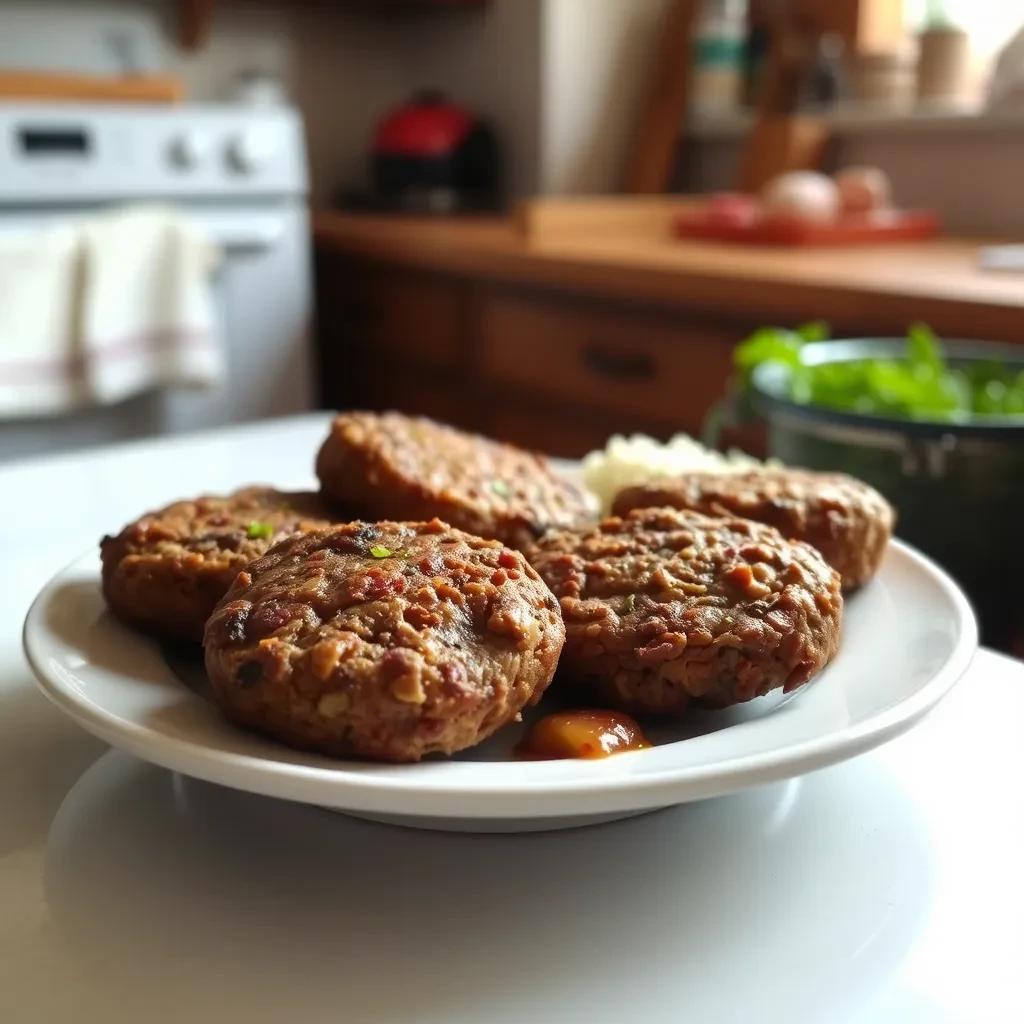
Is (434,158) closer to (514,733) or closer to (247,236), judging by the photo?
(247,236)

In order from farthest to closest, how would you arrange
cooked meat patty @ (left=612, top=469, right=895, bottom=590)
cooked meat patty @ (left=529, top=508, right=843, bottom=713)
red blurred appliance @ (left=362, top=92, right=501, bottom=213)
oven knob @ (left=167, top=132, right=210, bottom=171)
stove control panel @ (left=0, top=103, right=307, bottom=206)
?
red blurred appliance @ (left=362, top=92, right=501, bottom=213)
oven knob @ (left=167, top=132, right=210, bottom=171)
stove control panel @ (left=0, top=103, right=307, bottom=206)
cooked meat patty @ (left=612, top=469, right=895, bottom=590)
cooked meat patty @ (left=529, top=508, right=843, bottom=713)

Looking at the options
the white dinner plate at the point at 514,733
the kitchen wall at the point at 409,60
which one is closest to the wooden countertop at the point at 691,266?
the kitchen wall at the point at 409,60

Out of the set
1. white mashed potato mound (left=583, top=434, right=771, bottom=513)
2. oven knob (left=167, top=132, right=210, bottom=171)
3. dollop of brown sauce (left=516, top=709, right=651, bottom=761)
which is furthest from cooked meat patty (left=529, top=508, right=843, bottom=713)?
oven knob (left=167, top=132, right=210, bottom=171)

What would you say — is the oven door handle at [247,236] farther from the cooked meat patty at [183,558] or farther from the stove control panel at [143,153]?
the cooked meat patty at [183,558]

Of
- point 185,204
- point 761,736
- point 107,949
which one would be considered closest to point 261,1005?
point 107,949

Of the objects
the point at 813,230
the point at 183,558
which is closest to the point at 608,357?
the point at 813,230

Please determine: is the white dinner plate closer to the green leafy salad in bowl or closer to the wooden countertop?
the green leafy salad in bowl
